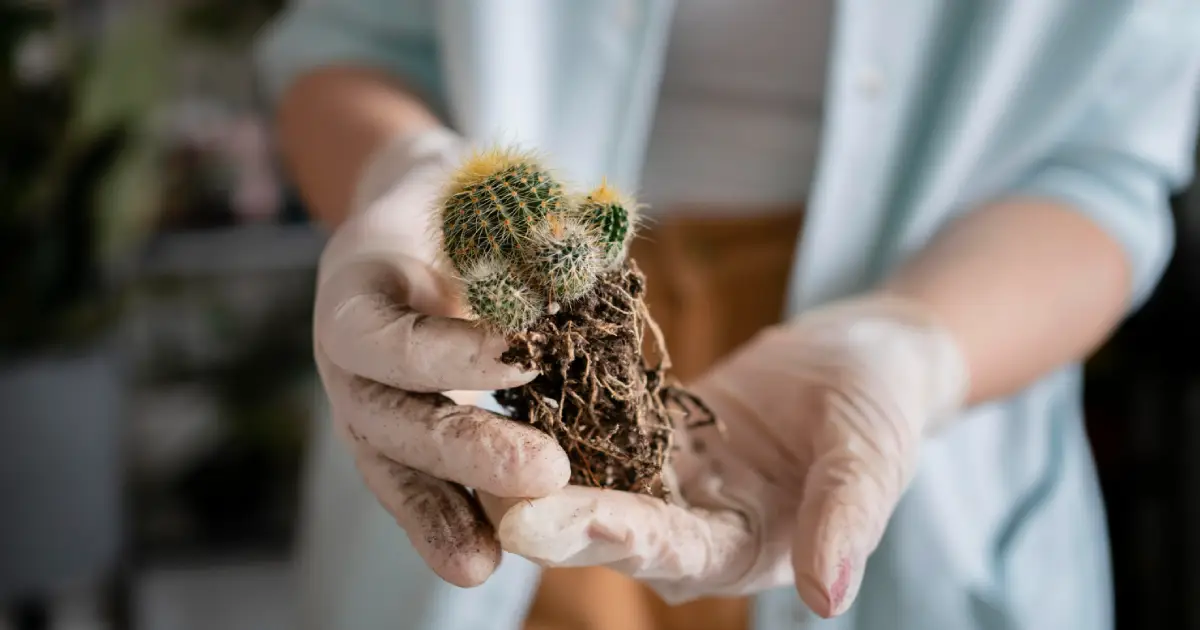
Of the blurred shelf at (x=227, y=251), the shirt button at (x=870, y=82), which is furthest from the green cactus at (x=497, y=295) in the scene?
the blurred shelf at (x=227, y=251)

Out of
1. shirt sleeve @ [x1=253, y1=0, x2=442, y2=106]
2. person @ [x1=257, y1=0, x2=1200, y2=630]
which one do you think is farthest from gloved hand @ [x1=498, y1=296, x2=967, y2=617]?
shirt sleeve @ [x1=253, y1=0, x2=442, y2=106]

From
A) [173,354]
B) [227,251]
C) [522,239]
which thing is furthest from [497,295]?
[173,354]

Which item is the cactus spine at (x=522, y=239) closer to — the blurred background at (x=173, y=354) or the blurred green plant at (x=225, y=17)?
the blurred background at (x=173, y=354)

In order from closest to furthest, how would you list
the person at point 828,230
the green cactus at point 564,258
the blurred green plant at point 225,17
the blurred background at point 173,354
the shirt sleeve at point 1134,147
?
the green cactus at point 564,258 → the person at point 828,230 → the shirt sleeve at point 1134,147 → the blurred background at point 173,354 → the blurred green plant at point 225,17

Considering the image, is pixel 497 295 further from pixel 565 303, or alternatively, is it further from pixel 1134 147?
pixel 1134 147

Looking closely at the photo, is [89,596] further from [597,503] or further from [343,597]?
[597,503]

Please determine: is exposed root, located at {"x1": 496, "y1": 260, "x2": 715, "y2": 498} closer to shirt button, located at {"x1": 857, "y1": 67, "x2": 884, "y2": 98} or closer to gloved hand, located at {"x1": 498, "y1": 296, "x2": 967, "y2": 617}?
gloved hand, located at {"x1": 498, "y1": 296, "x2": 967, "y2": 617}
